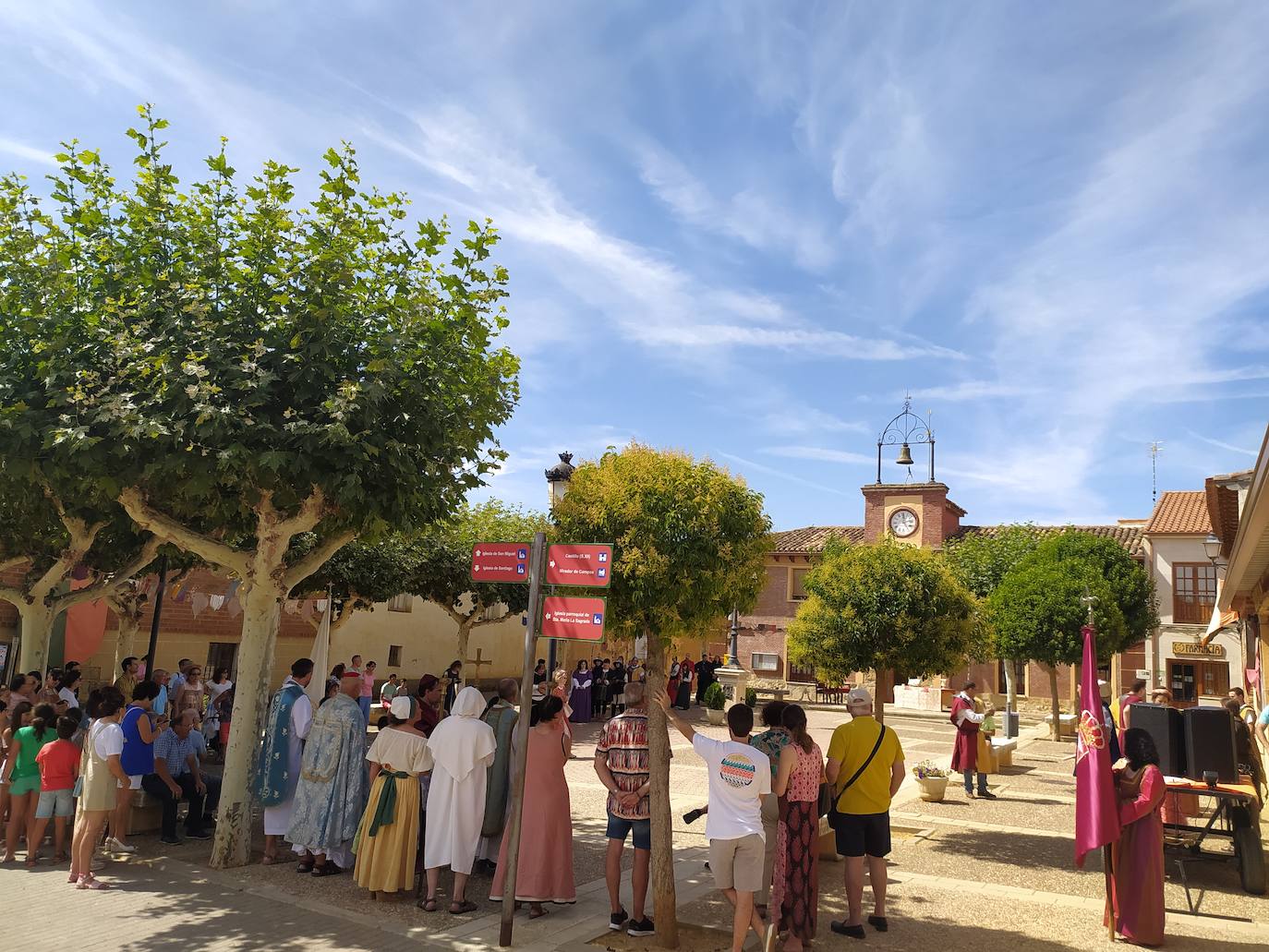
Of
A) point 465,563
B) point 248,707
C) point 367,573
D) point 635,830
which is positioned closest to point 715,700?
point 465,563

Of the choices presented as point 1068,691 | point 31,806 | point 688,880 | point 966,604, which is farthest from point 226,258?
point 1068,691

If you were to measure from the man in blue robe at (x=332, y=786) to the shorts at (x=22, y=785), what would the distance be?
214cm

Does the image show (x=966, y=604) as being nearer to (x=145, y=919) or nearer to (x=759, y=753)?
(x=759, y=753)

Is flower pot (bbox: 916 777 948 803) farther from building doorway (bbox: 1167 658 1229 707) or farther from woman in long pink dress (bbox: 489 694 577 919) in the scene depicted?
building doorway (bbox: 1167 658 1229 707)

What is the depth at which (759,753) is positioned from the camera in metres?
5.53

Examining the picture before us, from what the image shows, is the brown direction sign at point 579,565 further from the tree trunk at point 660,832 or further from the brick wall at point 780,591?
the brick wall at point 780,591

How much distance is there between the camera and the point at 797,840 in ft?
20.1

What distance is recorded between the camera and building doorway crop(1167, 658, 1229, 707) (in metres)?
34.3

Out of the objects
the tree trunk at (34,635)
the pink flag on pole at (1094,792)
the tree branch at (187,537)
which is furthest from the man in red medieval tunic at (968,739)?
the tree trunk at (34,635)

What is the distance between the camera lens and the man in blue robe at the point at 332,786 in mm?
7301

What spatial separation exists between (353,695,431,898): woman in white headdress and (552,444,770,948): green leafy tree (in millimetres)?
1832

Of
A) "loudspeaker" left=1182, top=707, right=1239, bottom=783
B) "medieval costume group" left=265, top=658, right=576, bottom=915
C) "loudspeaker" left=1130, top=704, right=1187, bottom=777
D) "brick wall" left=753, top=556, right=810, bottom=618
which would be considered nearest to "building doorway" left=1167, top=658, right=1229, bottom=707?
"brick wall" left=753, top=556, right=810, bottom=618

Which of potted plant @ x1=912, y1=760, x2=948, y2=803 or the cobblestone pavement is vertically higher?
potted plant @ x1=912, y1=760, x2=948, y2=803

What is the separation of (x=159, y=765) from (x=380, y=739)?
2.82 meters
